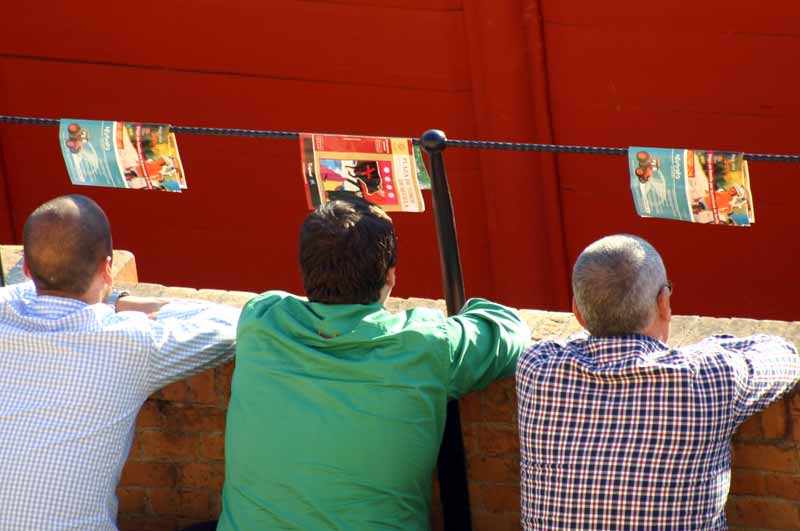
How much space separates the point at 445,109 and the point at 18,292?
8.59 feet

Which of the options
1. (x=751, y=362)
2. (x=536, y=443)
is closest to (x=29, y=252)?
(x=536, y=443)

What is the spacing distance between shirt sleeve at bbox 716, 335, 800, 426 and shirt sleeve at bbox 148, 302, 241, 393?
3.81ft

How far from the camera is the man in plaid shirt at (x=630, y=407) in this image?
2588mm

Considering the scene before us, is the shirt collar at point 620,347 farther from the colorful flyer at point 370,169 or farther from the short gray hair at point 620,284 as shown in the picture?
the colorful flyer at point 370,169

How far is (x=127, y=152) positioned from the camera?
3.53m

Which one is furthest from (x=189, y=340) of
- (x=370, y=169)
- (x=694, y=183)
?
(x=694, y=183)

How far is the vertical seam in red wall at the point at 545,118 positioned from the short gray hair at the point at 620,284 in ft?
8.43

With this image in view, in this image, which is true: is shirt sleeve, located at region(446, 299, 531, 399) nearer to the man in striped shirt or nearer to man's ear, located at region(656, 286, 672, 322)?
man's ear, located at region(656, 286, 672, 322)

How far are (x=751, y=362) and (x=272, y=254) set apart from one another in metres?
3.61

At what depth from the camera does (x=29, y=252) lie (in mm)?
3008

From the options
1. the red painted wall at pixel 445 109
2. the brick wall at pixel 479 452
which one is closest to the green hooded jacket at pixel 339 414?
the brick wall at pixel 479 452

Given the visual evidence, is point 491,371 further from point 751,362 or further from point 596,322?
point 751,362

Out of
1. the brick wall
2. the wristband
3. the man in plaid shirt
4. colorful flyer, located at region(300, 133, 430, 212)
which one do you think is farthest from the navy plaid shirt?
the wristband

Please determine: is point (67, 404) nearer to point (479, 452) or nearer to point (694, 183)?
point (479, 452)
